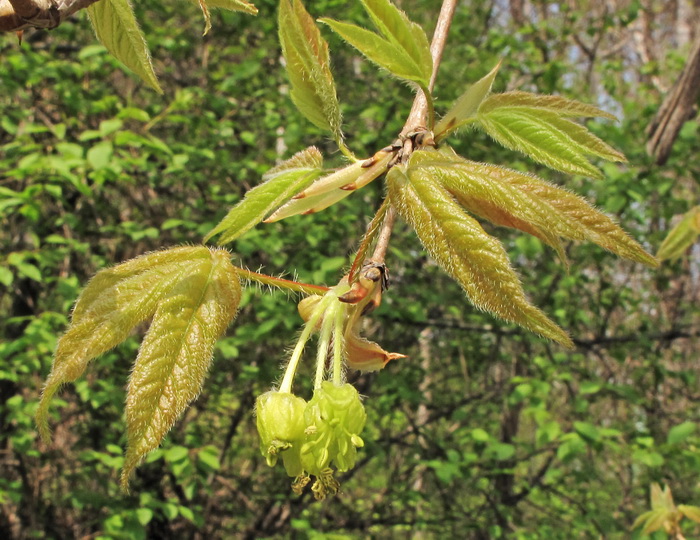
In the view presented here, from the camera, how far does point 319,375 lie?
60 centimetres

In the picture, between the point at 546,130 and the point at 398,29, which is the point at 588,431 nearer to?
the point at 546,130

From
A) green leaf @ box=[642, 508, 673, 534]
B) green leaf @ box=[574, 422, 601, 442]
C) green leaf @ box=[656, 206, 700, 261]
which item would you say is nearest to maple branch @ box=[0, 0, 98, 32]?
green leaf @ box=[656, 206, 700, 261]

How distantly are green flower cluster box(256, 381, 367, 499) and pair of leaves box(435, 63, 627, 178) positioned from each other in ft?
1.12

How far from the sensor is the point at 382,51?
0.65 meters

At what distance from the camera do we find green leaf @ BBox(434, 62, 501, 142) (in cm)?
74

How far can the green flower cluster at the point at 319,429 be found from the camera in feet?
1.88

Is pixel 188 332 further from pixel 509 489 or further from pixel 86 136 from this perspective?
pixel 509 489

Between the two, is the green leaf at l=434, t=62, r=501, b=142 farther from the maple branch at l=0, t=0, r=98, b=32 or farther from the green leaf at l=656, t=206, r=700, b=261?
the green leaf at l=656, t=206, r=700, b=261

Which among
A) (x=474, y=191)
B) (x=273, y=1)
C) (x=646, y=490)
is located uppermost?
(x=273, y=1)

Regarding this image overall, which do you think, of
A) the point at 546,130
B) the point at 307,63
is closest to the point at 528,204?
the point at 546,130

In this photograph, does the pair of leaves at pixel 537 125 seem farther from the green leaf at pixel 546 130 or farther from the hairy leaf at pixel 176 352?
the hairy leaf at pixel 176 352

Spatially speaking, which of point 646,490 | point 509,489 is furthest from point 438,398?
point 646,490

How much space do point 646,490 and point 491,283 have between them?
416 cm

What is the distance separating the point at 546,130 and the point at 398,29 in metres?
0.21
